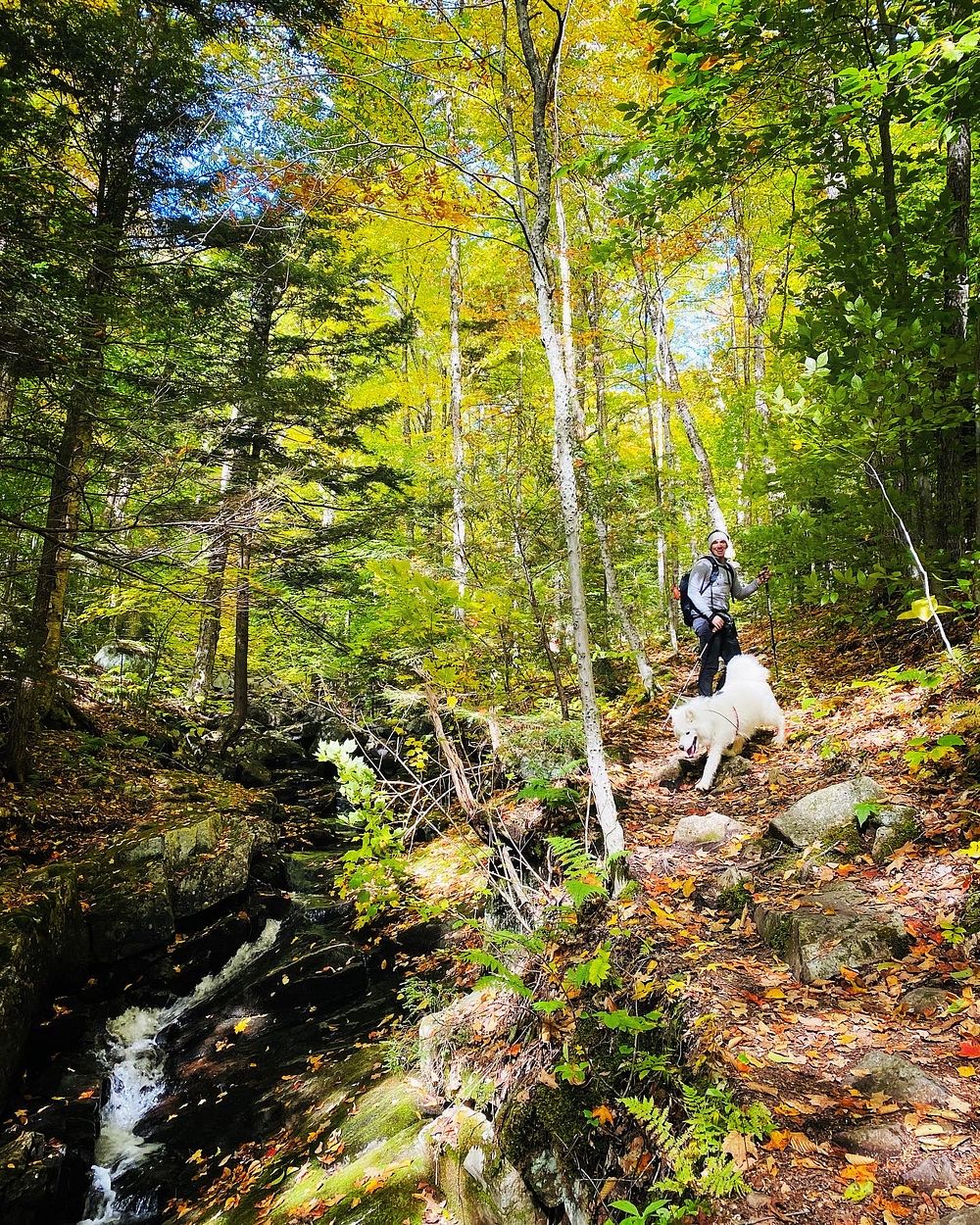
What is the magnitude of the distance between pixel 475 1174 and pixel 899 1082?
234 cm

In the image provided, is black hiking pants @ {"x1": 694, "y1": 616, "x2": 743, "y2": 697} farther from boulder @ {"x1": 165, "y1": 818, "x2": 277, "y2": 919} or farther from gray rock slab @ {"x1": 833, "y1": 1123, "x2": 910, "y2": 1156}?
boulder @ {"x1": 165, "y1": 818, "x2": 277, "y2": 919}

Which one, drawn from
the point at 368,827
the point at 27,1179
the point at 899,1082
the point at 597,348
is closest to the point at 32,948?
the point at 27,1179

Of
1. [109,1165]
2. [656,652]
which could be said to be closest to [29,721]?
[109,1165]

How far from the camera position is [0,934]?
5520mm

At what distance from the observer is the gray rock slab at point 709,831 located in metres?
4.69

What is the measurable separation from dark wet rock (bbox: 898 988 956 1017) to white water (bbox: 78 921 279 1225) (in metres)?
6.04

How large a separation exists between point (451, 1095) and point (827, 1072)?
2.59 metres

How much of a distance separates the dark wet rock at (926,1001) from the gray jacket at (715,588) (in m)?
4.00

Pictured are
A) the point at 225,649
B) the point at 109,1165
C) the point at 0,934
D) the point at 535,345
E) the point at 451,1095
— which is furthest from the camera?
the point at 225,649

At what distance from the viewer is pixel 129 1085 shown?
5.89m

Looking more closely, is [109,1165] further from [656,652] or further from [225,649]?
[225,649]

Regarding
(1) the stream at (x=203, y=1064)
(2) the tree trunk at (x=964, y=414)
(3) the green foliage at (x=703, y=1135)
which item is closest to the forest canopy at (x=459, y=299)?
(2) the tree trunk at (x=964, y=414)

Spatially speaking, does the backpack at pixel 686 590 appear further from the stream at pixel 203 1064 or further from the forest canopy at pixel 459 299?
the stream at pixel 203 1064

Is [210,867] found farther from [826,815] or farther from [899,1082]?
[899,1082]
